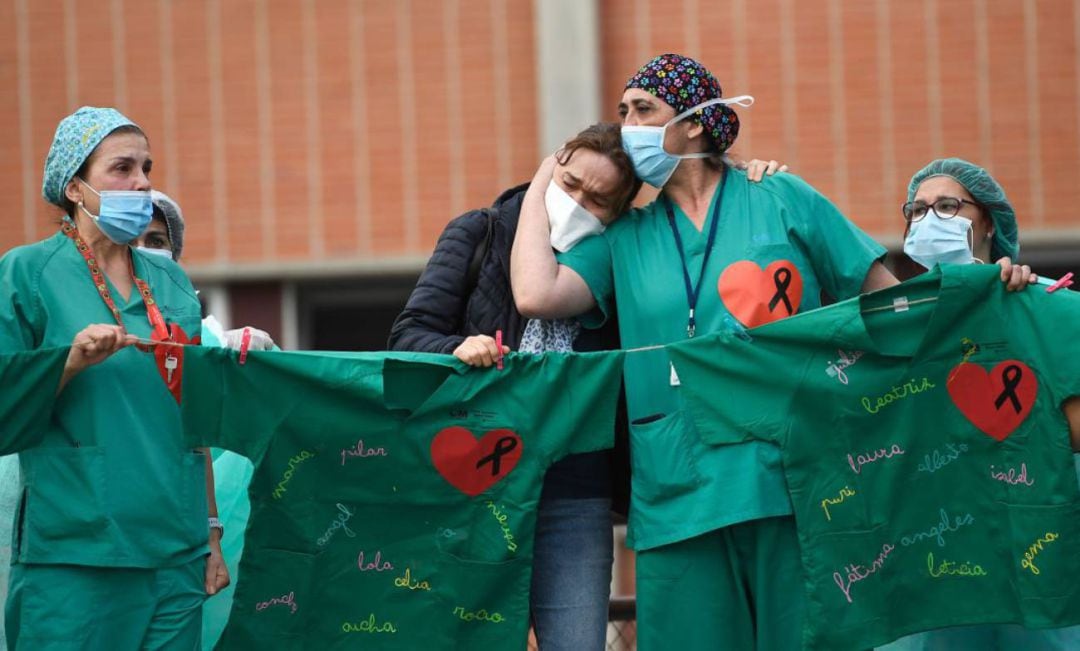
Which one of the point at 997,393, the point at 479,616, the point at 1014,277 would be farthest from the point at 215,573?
the point at 1014,277

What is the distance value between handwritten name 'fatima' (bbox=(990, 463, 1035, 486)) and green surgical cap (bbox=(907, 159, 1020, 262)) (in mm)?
978

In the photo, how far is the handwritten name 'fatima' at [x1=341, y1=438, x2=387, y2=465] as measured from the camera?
15.0 feet

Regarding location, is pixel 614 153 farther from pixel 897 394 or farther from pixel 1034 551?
pixel 1034 551

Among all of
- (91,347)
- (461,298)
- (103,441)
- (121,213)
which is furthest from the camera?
(461,298)

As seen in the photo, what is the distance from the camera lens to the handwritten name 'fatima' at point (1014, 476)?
15.0 ft

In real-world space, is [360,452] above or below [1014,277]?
below

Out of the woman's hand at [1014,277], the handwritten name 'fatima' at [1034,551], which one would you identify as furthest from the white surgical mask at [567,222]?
the handwritten name 'fatima' at [1034,551]

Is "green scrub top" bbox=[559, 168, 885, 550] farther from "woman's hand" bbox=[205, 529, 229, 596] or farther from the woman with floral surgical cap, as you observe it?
"woman's hand" bbox=[205, 529, 229, 596]

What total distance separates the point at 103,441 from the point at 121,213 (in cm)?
63

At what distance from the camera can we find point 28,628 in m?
4.11

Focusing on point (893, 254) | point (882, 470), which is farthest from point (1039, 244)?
point (882, 470)

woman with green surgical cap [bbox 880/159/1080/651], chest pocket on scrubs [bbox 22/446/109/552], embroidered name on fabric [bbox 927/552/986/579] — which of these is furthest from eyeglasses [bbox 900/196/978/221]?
chest pocket on scrubs [bbox 22/446/109/552]

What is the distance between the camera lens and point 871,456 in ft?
14.8

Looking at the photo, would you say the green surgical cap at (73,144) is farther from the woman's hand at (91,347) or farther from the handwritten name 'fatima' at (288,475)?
the handwritten name 'fatima' at (288,475)
